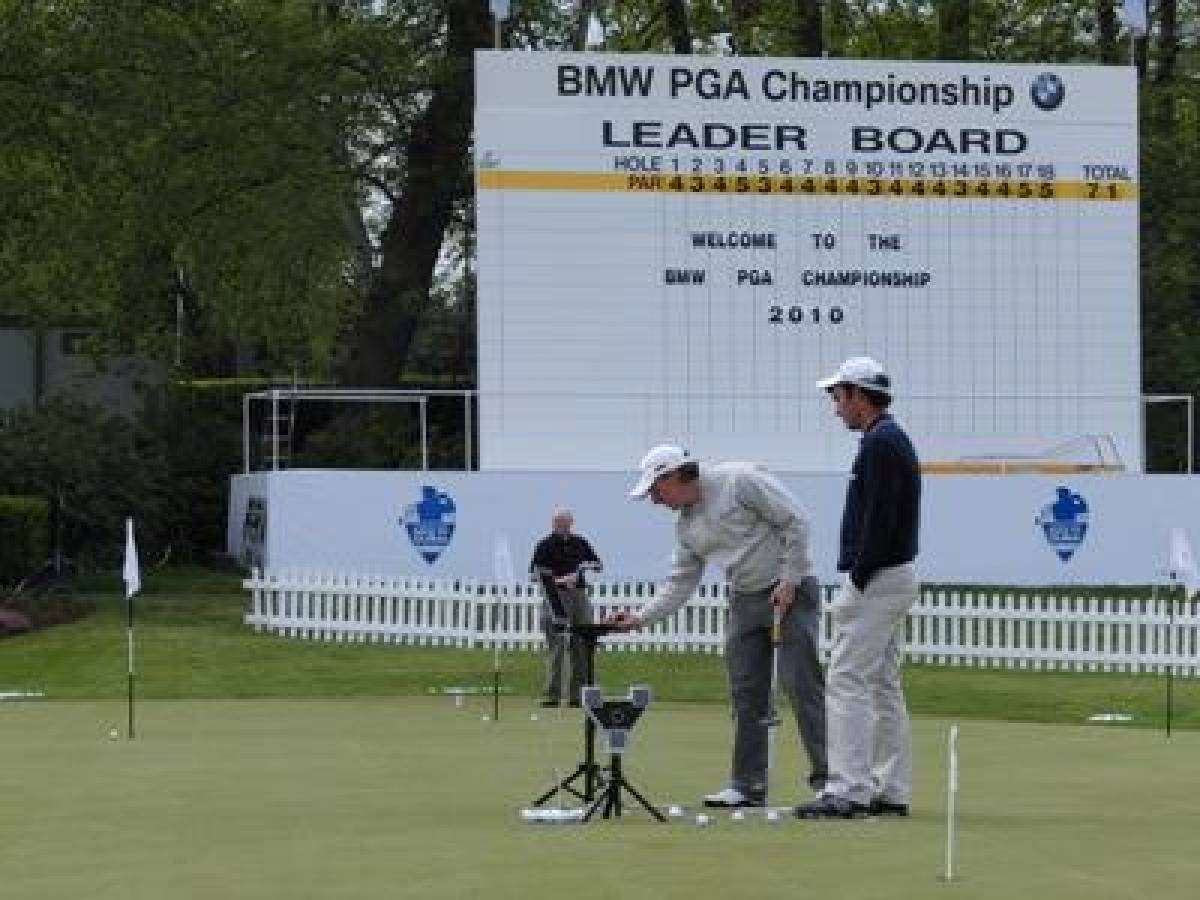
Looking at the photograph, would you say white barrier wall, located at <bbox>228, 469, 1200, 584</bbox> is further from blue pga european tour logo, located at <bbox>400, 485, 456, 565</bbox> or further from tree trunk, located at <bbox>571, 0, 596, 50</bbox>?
tree trunk, located at <bbox>571, 0, 596, 50</bbox>

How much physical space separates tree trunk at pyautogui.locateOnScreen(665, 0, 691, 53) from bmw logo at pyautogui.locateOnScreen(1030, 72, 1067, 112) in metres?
12.7

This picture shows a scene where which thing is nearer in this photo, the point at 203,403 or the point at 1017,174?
the point at 1017,174

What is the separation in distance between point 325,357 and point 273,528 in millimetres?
25030

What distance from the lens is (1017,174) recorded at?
33.4 meters

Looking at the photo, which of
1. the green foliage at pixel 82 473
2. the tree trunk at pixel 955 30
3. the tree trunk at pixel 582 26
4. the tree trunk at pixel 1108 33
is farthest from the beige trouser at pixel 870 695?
the tree trunk at pixel 1108 33

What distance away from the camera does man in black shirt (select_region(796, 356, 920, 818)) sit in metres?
12.1

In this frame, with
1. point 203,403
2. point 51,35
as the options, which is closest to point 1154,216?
point 203,403

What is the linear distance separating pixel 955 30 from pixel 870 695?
117ft

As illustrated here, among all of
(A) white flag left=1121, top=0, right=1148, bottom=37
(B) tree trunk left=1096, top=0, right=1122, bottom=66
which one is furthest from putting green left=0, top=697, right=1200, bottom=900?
(B) tree trunk left=1096, top=0, right=1122, bottom=66

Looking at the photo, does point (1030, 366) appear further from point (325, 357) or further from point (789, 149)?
point (325, 357)

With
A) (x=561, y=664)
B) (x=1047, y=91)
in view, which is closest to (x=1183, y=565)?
(x=561, y=664)

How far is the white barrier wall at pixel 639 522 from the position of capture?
3173 centimetres

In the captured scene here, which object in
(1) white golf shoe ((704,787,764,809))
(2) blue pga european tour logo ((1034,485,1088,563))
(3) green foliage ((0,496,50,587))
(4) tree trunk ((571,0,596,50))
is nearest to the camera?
(1) white golf shoe ((704,787,764,809))

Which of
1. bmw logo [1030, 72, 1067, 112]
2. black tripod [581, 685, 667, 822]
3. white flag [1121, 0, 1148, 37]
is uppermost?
white flag [1121, 0, 1148, 37]
